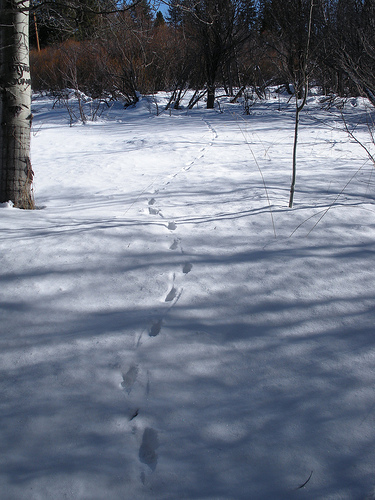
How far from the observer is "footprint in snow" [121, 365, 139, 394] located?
4.44ft

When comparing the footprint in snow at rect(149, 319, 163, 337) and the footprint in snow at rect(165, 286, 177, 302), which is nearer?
the footprint in snow at rect(149, 319, 163, 337)

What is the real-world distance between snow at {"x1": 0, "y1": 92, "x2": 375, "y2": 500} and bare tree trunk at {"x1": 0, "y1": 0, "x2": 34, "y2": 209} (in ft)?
1.25

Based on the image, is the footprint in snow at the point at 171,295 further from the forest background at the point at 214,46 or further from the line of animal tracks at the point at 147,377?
the forest background at the point at 214,46

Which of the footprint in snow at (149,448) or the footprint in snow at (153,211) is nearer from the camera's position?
the footprint in snow at (149,448)

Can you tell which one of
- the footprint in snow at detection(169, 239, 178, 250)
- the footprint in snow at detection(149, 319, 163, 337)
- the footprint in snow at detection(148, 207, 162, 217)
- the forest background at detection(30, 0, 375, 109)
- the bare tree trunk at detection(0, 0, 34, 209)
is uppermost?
the forest background at detection(30, 0, 375, 109)

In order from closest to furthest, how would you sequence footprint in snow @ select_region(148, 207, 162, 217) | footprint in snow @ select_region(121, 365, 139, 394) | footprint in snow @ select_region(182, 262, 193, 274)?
footprint in snow @ select_region(121, 365, 139, 394), footprint in snow @ select_region(182, 262, 193, 274), footprint in snow @ select_region(148, 207, 162, 217)

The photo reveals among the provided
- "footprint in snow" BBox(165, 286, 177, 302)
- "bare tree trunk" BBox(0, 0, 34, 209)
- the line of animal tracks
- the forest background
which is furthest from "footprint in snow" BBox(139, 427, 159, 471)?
the forest background

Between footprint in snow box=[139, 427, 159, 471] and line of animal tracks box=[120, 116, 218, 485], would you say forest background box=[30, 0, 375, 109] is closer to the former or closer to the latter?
line of animal tracks box=[120, 116, 218, 485]

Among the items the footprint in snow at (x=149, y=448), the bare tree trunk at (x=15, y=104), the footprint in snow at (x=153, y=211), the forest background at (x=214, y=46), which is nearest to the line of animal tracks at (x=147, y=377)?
the footprint in snow at (x=149, y=448)

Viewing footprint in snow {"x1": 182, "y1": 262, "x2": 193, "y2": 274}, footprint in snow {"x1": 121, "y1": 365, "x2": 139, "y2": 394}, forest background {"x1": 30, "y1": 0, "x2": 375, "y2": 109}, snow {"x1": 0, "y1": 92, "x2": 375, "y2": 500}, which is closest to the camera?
snow {"x1": 0, "y1": 92, "x2": 375, "y2": 500}

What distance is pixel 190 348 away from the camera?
1515mm

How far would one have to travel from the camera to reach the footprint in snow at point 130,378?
1353mm

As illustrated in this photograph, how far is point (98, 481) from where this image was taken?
105 centimetres

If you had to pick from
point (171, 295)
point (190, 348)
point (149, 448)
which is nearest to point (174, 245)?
point (171, 295)
